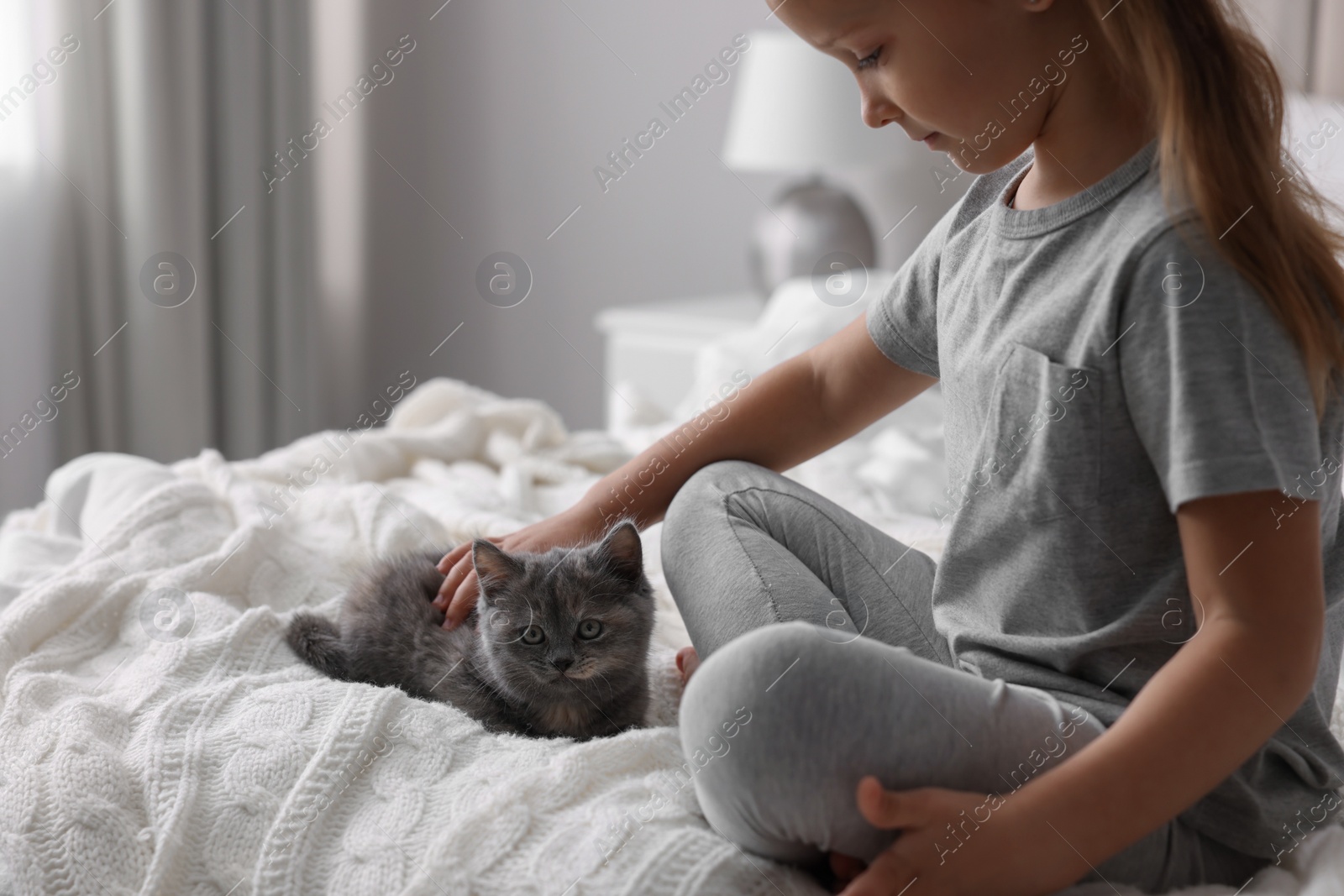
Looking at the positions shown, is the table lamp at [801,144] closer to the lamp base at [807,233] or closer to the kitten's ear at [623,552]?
the lamp base at [807,233]

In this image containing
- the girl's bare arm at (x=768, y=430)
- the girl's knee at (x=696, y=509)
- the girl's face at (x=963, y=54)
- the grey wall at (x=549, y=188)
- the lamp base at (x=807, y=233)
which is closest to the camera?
the girl's face at (x=963, y=54)

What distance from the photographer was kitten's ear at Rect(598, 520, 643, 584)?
94 centimetres

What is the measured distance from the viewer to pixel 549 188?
3365mm

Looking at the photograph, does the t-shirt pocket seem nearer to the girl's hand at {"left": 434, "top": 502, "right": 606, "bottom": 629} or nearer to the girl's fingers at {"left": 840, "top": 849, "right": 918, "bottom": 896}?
the girl's fingers at {"left": 840, "top": 849, "right": 918, "bottom": 896}

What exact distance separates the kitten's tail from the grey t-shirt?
1.72 ft

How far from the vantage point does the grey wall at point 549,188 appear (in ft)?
10.4

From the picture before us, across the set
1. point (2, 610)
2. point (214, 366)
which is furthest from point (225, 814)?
point (214, 366)

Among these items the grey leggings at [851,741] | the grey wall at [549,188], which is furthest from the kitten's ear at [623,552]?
the grey wall at [549,188]

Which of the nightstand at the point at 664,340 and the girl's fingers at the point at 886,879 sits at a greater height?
the girl's fingers at the point at 886,879

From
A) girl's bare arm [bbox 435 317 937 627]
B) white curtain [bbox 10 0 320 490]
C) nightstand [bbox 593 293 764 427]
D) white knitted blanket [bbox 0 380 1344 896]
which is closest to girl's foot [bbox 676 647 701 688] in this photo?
white knitted blanket [bbox 0 380 1344 896]

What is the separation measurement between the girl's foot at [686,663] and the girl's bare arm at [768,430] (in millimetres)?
144

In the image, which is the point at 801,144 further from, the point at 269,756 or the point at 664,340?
the point at 269,756

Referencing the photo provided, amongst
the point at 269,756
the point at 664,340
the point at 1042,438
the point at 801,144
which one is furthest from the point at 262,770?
the point at 801,144

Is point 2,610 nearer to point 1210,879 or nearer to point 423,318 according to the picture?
point 1210,879
